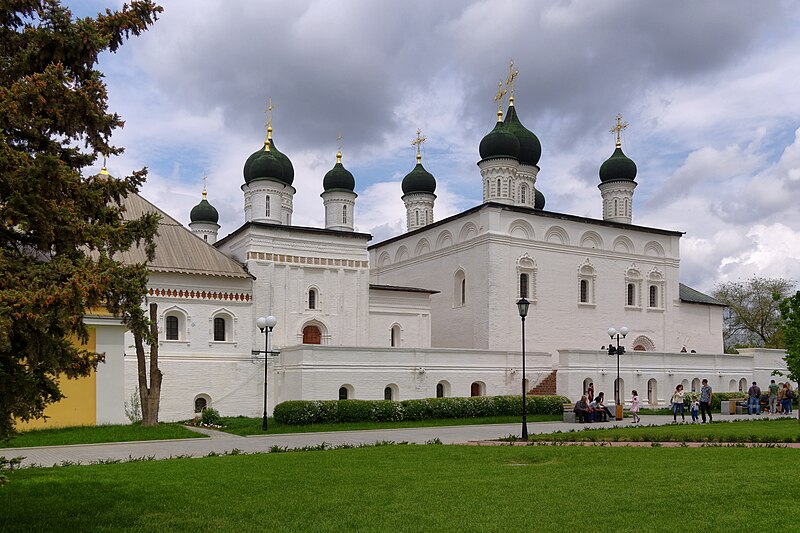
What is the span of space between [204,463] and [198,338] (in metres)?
15.4

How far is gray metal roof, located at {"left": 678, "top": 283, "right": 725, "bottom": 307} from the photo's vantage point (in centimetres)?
3967

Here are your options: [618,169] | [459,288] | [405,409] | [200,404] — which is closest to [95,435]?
[200,404]

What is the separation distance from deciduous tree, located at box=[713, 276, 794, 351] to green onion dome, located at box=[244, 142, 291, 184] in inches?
1462

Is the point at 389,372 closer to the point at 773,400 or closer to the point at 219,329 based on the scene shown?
the point at 219,329

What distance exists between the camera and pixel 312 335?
96.3 ft

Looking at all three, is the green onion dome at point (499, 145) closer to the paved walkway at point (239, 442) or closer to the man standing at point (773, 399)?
the man standing at point (773, 399)

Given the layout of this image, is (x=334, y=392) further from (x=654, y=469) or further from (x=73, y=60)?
(x=73, y=60)

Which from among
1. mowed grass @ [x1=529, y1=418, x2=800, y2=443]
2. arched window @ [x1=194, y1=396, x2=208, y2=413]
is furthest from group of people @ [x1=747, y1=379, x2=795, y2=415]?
arched window @ [x1=194, y1=396, x2=208, y2=413]

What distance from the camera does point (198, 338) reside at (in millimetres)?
27109

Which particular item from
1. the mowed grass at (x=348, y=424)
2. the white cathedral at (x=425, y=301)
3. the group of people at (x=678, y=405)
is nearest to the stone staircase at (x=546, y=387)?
the white cathedral at (x=425, y=301)

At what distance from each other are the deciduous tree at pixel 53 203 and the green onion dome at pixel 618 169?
35.4 meters

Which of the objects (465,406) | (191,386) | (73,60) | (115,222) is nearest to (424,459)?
(115,222)

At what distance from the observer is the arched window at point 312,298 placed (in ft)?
96.7

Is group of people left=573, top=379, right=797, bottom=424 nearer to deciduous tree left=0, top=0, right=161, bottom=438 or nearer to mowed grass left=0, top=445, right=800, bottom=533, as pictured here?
mowed grass left=0, top=445, right=800, bottom=533
